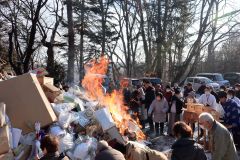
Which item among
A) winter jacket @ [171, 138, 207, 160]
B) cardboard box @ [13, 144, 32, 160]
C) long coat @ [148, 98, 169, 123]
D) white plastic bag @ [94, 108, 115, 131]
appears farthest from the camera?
long coat @ [148, 98, 169, 123]

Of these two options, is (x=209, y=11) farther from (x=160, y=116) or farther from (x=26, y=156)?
(x=26, y=156)

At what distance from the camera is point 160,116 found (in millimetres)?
14352

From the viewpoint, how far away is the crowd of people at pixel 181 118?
5727 millimetres

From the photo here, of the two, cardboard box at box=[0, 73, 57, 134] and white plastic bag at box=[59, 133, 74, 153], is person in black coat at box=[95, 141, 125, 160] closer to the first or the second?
white plastic bag at box=[59, 133, 74, 153]

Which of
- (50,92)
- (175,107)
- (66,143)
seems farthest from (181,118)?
(66,143)

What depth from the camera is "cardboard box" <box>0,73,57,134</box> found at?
31.5ft

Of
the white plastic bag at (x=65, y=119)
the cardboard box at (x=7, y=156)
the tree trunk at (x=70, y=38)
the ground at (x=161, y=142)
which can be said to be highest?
the tree trunk at (x=70, y=38)

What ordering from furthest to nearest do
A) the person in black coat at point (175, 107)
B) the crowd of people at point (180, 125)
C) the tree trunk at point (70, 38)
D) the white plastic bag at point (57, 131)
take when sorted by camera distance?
the tree trunk at point (70, 38) → the person in black coat at point (175, 107) → the white plastic bag at point (57, 131) → the crowd of people at point (180, 125)

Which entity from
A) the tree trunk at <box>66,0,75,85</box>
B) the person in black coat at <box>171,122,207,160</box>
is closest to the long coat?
the person in black coat at <box>171,122,207,160</box>

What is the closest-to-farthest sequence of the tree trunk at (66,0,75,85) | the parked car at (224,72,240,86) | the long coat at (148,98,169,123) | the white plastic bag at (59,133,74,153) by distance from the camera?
1. the white plastic bag at (59,133,74,153)
2. the long coat at (148,98,169,123)
3. the tree trunk at (66,0,75,85)
4. the parked car at (224,72,240,86)

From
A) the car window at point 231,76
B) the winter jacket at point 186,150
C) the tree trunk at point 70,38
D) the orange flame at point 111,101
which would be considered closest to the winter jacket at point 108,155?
the winter jacket at point 186,150

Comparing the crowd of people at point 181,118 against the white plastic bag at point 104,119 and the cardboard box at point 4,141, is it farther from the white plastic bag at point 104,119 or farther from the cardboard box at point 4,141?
the cardboard box at point 4,141

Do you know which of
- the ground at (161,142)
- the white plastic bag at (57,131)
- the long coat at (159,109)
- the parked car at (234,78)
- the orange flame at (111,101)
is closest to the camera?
the white plastic bag at (57,131)

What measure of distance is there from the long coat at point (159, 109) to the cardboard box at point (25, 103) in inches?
211
